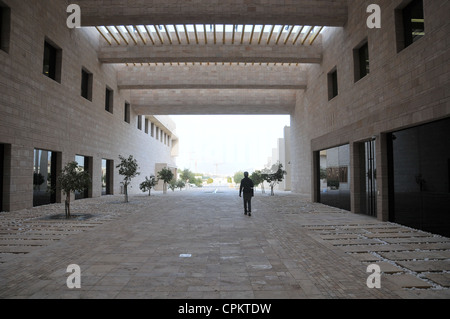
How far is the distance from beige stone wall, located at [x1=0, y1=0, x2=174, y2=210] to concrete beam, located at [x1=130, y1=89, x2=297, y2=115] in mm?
4701

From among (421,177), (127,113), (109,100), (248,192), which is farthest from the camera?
(127,113)

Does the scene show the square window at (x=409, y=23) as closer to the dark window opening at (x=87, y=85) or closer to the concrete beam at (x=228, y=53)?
the concrete beam at (x=228, y=53)

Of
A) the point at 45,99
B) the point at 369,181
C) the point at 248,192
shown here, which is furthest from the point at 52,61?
the point at 369,181

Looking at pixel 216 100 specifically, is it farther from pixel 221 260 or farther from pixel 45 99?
pixel 221 260

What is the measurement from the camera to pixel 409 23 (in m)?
8.34

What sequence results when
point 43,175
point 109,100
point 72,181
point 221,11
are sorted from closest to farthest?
point 72,181 → point 221,11 → point 43,175 → point 109,100

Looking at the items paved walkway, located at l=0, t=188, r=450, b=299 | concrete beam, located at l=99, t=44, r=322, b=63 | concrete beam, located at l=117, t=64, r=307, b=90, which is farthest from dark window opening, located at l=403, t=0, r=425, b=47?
concrete beam, located at l=117, t=64, r=307, b=90

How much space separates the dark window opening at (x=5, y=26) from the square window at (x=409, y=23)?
13.9m

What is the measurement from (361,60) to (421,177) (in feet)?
21.0

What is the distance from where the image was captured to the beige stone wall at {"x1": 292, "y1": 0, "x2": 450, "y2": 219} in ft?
22.3

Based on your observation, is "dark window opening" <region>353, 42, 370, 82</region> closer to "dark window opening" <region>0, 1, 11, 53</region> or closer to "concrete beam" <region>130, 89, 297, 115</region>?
"concrete beam" <region>130, 89, 297, 115</region>

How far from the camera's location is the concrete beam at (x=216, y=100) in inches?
971

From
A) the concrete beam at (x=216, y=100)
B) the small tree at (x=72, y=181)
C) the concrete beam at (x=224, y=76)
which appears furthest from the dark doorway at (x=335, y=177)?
the concrete beam at (x=216, y=100)
